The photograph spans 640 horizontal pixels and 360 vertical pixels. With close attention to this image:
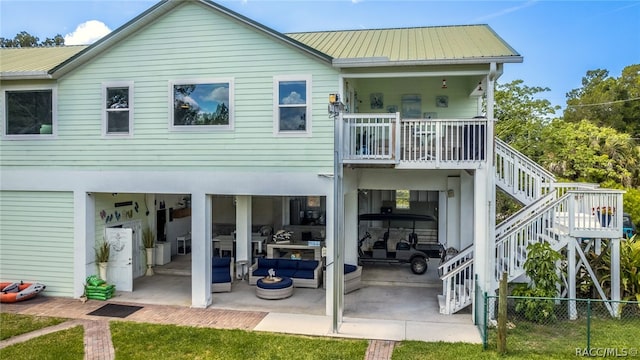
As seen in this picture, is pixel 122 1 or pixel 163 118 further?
pixel 122 1

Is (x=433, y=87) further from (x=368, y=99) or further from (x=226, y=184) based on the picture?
(x=226, y=184)

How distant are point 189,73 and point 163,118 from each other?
136 centimetres

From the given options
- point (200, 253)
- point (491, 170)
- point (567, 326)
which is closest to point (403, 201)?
point (491, 170)

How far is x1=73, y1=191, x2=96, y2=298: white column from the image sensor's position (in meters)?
10.6

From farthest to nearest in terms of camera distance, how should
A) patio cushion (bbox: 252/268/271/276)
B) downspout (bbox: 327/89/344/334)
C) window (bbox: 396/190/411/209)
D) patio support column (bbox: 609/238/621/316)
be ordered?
window (bbox: 396/190/411/209), patio cushion (bbox: 252/268/271/276), patio support column (bbox: 609/238/621/316), downspout (bbox: 327/89/344/334)

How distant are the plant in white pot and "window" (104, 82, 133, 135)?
13.9 feet

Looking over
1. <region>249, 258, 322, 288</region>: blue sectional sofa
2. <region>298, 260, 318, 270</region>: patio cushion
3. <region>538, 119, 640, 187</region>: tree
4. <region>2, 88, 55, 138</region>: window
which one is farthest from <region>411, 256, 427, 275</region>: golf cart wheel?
<region>538, 119, 640, 187</region>: tree

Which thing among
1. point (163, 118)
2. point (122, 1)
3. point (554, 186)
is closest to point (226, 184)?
point (163, 118)

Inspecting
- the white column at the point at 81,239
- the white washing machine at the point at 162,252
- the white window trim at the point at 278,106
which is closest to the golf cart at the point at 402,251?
the white window trim at the point at 278,106

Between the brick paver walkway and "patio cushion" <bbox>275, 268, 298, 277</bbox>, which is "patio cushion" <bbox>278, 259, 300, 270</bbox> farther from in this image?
the brick paver walkway

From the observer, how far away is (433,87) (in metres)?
12.2

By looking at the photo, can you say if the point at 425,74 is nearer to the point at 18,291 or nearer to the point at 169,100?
the point at 169,100

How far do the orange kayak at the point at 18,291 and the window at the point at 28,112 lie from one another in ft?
13.5

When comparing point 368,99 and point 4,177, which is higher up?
point 368,99
